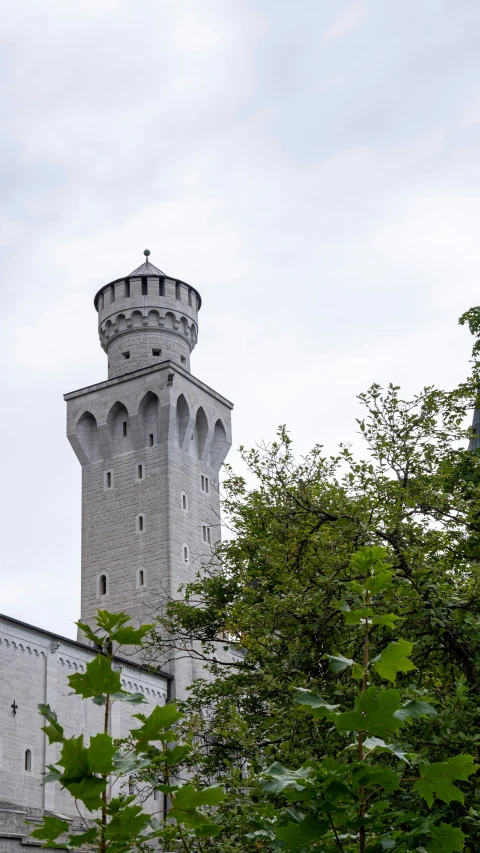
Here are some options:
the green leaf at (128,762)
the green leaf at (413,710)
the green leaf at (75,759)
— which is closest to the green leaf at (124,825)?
the green leaf at (128,762)

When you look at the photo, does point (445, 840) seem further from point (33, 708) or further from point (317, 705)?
point (33, 708)

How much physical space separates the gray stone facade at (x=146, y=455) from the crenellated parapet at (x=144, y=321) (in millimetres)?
47

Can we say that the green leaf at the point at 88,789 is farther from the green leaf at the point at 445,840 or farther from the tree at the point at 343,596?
the tree at the point at 343,596

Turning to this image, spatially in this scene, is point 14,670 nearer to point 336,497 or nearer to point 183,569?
point 183,569

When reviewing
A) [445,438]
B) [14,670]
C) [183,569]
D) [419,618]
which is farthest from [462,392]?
[183,569]

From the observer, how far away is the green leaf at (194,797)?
290cm

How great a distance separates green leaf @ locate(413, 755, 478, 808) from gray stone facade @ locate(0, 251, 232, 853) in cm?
3149

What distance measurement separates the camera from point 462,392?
1658 cm

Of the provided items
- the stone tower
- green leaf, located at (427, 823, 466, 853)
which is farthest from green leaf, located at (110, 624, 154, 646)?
the stone tower

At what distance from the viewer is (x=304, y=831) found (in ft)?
9.43

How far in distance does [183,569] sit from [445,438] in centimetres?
2584

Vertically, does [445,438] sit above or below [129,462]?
below

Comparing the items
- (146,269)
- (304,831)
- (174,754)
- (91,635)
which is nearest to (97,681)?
(91,635)

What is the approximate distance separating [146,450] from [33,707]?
50.7 feet
